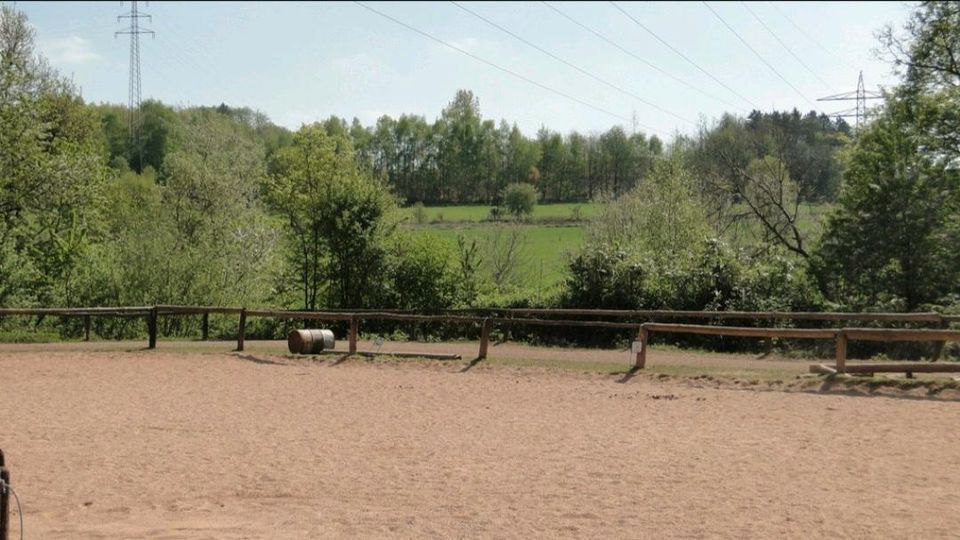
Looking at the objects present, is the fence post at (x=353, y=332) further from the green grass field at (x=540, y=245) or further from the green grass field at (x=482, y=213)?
the green grass field at (x=482, y=213)

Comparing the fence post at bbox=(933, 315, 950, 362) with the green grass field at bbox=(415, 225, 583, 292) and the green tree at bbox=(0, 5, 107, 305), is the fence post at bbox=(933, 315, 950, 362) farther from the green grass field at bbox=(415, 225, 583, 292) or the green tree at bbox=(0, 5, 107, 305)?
the green tree at bbox=(0, 5, 107, 305)

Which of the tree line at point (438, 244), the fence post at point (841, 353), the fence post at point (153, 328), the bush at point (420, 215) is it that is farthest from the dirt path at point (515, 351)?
the bush at point (420, 215)

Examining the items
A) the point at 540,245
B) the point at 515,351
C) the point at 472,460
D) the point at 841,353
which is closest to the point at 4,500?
the point at 472,460

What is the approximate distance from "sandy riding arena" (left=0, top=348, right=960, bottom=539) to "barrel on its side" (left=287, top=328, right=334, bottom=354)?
3.93 m

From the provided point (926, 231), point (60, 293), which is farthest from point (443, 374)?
point (60, 293)

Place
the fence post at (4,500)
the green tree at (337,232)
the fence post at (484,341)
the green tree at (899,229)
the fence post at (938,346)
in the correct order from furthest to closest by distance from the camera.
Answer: the green tree at (337,232) < the green tree at (899,229) < the fence post at (484,341) < the fence post at (938,346) < the fence post at (4,500)

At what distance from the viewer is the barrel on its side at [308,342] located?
2111cm

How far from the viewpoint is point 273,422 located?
13.0m

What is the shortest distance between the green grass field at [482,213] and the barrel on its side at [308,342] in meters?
37.5

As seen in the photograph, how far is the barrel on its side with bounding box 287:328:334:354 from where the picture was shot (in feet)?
69.3

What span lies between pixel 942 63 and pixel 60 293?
30.8 m

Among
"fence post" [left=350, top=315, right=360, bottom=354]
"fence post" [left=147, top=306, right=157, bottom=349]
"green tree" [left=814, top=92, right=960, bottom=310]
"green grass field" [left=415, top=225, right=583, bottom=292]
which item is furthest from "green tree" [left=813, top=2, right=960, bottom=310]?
"fence post" [left=147, top=306, right=157, bottom=349]

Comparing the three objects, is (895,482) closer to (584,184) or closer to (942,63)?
(942,63)

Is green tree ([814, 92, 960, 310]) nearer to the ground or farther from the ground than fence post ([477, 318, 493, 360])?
farther from the ground
